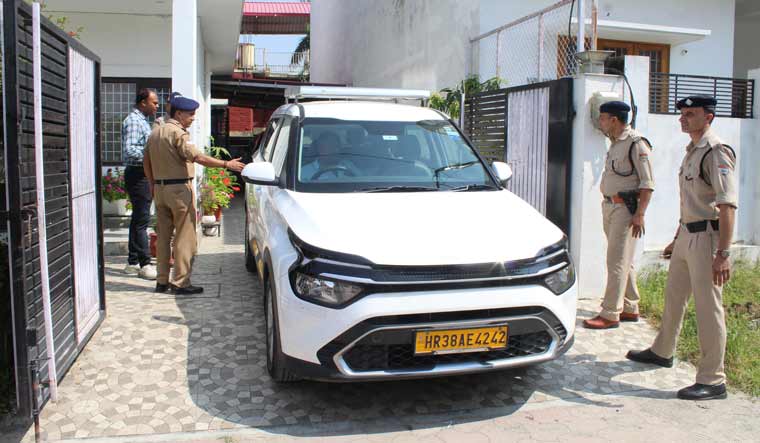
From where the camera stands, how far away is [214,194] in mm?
9961

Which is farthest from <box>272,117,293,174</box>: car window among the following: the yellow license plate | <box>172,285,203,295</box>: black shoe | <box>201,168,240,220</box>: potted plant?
<box>201,168,240,220</box>: potted plant

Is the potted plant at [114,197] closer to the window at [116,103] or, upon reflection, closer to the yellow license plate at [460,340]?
the window at [116,103]

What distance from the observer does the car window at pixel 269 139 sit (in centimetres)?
617

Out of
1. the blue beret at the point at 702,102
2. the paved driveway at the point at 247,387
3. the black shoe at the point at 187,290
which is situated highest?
the blue beret at the point at 702,102

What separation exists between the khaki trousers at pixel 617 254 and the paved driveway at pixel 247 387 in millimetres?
241

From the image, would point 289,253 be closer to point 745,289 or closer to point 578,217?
point 578,217

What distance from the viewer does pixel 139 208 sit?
707cm

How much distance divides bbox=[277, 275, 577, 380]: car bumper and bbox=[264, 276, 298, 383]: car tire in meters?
0.15

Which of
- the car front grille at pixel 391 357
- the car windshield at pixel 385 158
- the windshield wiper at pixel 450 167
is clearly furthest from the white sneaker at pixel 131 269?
the car front grille at pixel 391 357

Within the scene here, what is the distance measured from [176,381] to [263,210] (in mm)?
1520

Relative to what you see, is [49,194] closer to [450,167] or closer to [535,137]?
[450,167]

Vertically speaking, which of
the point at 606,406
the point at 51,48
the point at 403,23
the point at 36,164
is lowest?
the point at 606,406

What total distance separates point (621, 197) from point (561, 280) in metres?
1.84

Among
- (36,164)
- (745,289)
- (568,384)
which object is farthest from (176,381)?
Result: (745,289)
